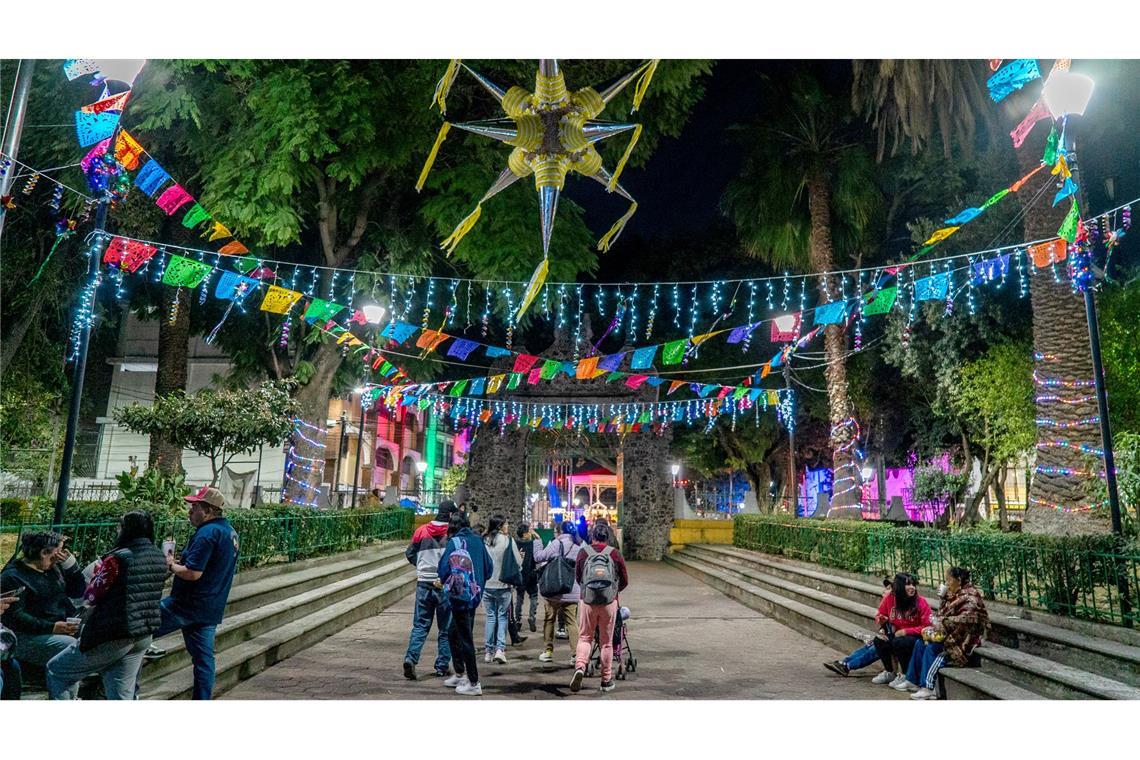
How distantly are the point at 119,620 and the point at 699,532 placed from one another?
70.8ft

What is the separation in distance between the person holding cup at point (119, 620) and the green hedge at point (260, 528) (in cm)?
222

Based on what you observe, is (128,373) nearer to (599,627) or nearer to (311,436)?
(311,436)

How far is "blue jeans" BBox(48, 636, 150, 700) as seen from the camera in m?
4.24

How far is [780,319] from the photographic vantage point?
1513 centimetres

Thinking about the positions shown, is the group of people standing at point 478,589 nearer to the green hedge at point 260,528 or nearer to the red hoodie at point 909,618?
the red hoodie at point 909,618

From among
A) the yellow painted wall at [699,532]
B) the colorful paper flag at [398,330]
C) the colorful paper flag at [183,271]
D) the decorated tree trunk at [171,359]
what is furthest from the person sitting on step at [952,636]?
the yellow painted wall at [699,532]

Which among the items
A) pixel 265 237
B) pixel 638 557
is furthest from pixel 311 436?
pixel 638 557

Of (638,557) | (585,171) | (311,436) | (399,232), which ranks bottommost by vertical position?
(638,557)

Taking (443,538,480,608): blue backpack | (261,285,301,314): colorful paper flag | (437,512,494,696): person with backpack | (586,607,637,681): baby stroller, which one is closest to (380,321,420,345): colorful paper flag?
(261,285,301,314): colorful paper flag

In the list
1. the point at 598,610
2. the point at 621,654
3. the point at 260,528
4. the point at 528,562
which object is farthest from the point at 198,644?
the point at 260,528

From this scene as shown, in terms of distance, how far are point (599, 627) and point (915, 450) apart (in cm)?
2161

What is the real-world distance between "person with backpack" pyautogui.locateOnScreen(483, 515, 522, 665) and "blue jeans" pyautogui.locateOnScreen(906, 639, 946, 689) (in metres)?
4.07

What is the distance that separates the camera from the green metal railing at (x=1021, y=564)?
6.69m

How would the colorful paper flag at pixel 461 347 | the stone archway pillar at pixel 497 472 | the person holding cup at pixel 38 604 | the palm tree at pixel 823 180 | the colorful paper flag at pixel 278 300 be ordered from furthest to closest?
1. the stone archway pillar at pixel 497 472
2. the palm tree at pixel 823 180
3. the colorful paper flag at pixel 461 347
4. the colorful paper flag at pixel 278 300
5. the person holding cup at pixel 38 604
